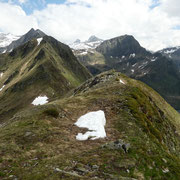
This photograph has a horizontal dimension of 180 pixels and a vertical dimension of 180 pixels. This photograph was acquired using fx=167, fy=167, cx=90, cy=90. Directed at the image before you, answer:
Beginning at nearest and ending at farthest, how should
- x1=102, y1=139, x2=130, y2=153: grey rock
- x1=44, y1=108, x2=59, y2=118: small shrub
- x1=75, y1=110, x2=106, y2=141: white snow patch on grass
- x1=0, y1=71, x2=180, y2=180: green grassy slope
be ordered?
x1=0, y1=71, x2=180, y2=180: green grassy slope, x1=102, y1=139, x2=130, y2=153: grey rock, x1=75, y1=110, x2=106, y2=141: white snow patch on grass, x1=44, y1=108, x2=59, y2=118: small shrub

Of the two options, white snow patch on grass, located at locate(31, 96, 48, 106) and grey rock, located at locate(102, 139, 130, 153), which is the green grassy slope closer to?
grey rock, located at locate(102, 139, 130, 153)

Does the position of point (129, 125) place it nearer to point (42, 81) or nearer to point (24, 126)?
point (24, 126)

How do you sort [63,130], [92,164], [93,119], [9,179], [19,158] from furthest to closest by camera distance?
[93,119], [63,130], [19,158], [92,164], [9,179]

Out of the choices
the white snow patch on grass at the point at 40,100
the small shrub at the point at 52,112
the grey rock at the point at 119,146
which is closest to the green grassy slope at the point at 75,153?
the small shrub at the point at 52,112

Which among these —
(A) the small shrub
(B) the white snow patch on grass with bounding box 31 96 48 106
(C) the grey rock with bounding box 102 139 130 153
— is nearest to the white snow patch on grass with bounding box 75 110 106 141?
(C) the grey rock with bounding box 102 139 130 153

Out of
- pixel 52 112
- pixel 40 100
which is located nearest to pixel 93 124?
pixel 52 112

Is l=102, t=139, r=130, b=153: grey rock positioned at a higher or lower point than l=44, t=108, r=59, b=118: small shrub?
lower

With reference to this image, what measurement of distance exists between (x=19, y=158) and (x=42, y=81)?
161725 mm

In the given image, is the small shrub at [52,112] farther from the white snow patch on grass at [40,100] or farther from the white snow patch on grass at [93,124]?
the white snow patch on grass at [40,100]

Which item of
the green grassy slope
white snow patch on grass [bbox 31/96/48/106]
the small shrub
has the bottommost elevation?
white snow patch on grass [bbox 31/96/48/106]

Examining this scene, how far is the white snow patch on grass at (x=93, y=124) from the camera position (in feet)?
81.3

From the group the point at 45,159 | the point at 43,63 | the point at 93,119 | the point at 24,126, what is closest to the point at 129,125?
the point at 93,119

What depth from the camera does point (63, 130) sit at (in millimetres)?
26594

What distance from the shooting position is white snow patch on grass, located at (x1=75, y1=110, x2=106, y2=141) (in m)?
24.8
